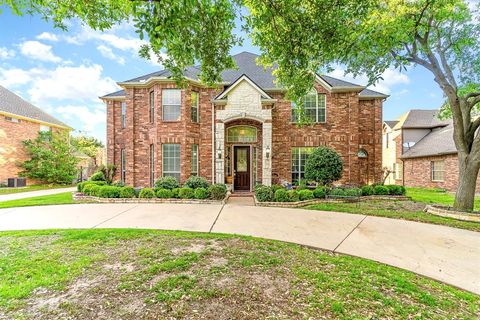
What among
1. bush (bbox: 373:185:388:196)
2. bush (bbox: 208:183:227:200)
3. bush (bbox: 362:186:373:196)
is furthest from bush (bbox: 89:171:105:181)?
bush (bbox: 373:185:388:196)

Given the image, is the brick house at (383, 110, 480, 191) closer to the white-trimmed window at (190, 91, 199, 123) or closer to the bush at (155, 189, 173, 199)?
the white-trimmed window at (190, 91, 199, 123)

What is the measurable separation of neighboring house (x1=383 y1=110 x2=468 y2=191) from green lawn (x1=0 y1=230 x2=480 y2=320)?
17.2m

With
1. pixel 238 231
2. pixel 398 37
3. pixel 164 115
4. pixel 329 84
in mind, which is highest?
pixel 329 84

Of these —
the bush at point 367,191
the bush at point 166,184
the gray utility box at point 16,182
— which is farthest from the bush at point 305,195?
the gray utility box at point 16,182

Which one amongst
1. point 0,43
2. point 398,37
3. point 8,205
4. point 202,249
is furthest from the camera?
point 0,43

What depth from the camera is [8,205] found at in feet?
29.7

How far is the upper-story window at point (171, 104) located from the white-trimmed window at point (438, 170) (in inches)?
783

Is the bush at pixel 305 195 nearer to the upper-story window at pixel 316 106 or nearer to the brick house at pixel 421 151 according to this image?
the upper-story window at pixel 316 106

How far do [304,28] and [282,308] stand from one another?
18.7 feet

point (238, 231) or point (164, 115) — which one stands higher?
point (164, 115)

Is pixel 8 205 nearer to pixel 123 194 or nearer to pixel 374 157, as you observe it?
pixel 123 194

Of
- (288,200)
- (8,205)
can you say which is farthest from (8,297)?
(8,205)

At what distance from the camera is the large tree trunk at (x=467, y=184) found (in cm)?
798

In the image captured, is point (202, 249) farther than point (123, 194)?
No
